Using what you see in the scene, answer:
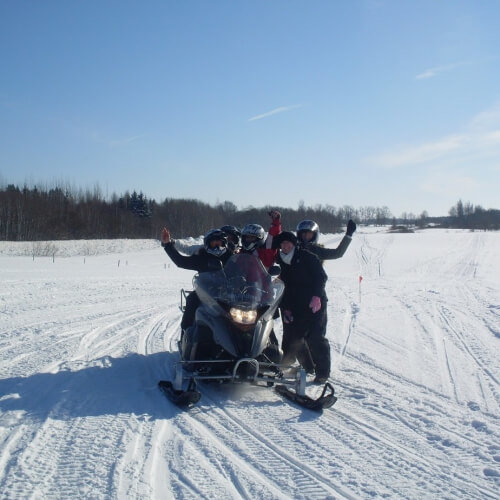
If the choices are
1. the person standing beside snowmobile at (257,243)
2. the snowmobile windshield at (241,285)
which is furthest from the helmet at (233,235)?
the snowmobile windshield at (241,285)

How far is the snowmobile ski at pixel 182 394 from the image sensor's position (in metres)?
4.88

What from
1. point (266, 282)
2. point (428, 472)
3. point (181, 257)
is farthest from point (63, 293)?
point (428, 472)

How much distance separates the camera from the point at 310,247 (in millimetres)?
6820

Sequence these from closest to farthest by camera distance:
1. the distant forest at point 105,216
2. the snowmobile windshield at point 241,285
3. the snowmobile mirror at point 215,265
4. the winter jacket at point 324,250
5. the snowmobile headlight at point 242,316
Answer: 1. the snowmobile headlight at point 242,316
2. the snowmobile windshield at point 241,285
3. the snowmobile mirror at point 215,265
4. the winter jacket at point 324,250
5. the distant forest at point 105,216

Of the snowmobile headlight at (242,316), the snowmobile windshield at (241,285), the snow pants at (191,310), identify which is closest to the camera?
the snowmobile headlight at (242,316)

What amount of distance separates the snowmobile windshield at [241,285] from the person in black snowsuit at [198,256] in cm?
44

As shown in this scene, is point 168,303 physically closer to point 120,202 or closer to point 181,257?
point 181,257

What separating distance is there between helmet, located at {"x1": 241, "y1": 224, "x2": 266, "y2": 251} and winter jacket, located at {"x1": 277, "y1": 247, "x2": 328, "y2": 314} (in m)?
0.71

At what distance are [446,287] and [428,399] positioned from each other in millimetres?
14026

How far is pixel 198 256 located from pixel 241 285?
1.21 meters

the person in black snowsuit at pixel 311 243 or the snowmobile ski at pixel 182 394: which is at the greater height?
the person in black snowsuit at pixel 311 243

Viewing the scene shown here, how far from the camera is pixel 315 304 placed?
6262 millimetres

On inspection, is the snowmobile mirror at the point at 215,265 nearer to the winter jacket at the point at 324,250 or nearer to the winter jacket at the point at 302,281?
the winter jacket at the point at 302,281

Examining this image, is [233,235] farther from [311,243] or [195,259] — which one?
[311,243]
